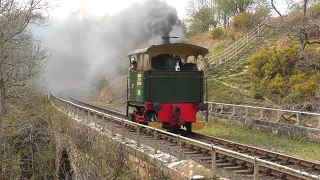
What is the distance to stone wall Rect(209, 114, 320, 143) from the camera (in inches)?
494

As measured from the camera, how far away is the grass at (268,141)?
10.8 meters

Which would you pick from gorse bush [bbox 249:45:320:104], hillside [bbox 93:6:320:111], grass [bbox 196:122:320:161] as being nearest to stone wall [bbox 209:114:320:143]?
grass [bbox 196:122:320:161]

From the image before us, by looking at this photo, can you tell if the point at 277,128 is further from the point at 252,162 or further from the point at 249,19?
the point at 249,19

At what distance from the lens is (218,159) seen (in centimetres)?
873

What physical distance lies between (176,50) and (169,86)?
131 centimetres

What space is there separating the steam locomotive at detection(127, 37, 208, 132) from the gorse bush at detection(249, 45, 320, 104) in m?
5.52

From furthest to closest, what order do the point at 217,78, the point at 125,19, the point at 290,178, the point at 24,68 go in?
the point at 125,19 < the point at 217,78 < the point at 24,68 < the point at 290,178

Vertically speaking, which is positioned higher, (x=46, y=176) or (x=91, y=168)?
(x=91, y=168)

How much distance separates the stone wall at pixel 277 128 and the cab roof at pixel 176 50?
3526 mm

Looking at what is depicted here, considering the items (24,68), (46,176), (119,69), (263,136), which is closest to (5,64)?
(24,68)

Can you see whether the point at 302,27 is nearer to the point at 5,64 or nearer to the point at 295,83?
the point at 295,83

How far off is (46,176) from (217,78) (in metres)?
12.6

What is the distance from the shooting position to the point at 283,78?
18781 millimetres

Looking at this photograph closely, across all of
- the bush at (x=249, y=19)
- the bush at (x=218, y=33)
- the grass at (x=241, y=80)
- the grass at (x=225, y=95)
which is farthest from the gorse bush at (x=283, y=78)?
the bush at (x=218, y=33)
